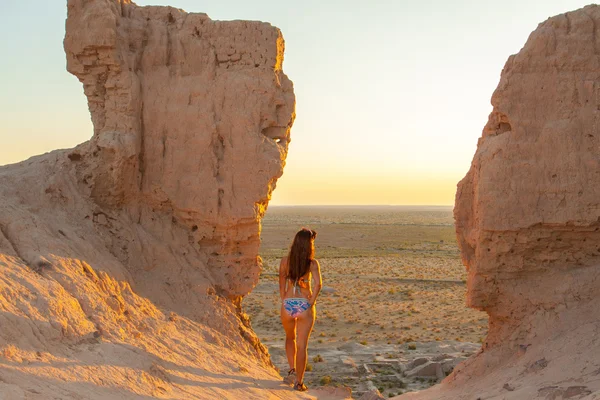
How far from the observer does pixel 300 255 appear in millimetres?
6949

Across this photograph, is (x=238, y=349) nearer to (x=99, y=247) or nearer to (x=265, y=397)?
(x=265, y=397)

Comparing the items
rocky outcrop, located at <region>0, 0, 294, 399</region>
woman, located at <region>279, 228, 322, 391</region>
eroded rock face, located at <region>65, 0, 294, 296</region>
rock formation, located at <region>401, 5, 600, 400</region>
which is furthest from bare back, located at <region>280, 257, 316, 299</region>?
rock formation, located at <region>401, 5, 600, 400</region>

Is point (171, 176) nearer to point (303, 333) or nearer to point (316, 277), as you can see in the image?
point (316, 277)

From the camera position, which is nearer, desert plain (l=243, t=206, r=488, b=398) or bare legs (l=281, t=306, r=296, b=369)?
bare legs (l=281, t=306, r=296, b=369)

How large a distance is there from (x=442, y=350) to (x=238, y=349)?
669 cm

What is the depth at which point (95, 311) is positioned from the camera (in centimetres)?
603

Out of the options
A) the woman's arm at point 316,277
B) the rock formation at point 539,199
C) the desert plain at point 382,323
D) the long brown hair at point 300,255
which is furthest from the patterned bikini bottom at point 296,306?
A: the desert plain at point 382,323

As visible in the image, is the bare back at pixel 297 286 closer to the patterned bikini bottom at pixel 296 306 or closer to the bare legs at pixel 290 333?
the patterned bikini bottom at pixel 296 306

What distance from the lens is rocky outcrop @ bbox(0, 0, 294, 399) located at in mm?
7090

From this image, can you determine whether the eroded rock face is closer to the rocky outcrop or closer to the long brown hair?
the rocky outcrop

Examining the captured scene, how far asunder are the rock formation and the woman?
2402 mm

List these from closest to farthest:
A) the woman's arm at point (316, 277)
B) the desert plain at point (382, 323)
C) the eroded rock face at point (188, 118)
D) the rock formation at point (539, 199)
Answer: the woman's arm at point (316, 277) → the rock formation at point (539, 199) → the eroded rock face at point (188, 118) → the desert plain at point (382, 323)

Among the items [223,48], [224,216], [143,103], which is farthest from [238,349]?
[223,48]

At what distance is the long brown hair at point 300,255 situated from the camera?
693cm
